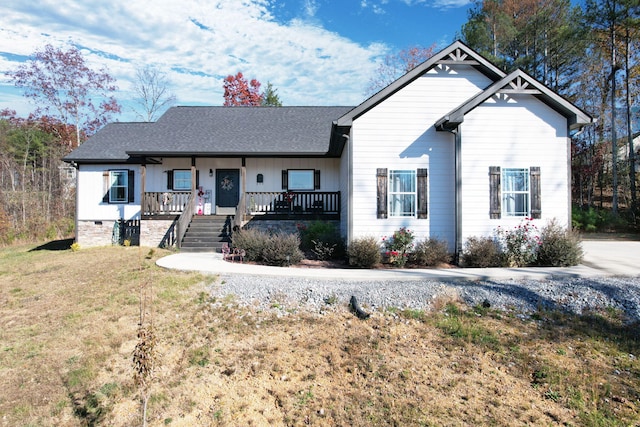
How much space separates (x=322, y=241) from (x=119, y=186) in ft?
34.6

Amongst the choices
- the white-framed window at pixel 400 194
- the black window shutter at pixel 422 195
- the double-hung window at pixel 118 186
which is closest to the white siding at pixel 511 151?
the black window shutter at pixel 422 195

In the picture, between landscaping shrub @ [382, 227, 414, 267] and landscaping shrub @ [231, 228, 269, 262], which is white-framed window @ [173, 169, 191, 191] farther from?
landscaping shrub @ [382, 227, 414, 267]

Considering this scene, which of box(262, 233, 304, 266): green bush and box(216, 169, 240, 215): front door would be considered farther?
box(216, 169, 240, 215): front door

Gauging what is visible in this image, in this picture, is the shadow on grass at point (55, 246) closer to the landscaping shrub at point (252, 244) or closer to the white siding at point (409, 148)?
the landscaping shrub at point (252, 244)

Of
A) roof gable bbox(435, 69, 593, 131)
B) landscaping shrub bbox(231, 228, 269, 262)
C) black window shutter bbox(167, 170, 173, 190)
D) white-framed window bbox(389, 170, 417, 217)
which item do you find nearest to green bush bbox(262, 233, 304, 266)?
landscaping shrub bbox(231, 228, 269, 262)

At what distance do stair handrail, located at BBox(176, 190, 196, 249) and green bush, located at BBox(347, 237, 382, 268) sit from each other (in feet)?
23.5

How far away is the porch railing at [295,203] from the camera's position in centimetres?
1446

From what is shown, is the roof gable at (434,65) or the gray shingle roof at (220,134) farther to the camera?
the gray shingle roof at (220,134)

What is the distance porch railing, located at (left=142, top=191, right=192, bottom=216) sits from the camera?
47.5 feet

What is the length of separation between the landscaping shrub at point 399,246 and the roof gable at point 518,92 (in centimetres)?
329

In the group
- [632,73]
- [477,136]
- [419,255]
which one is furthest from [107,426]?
[632,73]

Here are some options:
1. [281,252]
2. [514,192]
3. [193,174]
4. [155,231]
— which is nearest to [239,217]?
[193,174]

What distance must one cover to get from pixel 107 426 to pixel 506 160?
424 inches

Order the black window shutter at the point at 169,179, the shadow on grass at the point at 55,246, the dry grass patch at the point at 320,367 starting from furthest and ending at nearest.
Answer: the shadow on grass at the point at 55,246 < the black window shutter at the point at 169,179 < the dry grass patch at the point at 320,367
